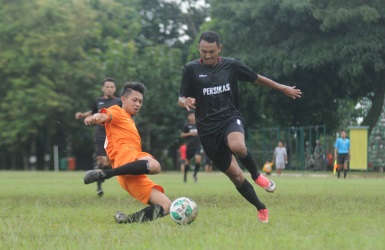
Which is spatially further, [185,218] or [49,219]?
[49,219]

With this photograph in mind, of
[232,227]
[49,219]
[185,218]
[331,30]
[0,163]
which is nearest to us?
[232,227]

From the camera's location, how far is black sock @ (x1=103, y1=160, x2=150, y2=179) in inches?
351

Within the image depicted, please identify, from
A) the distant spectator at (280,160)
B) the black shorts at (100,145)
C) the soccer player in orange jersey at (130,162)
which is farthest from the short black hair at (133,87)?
the distant spectator at (280,160)

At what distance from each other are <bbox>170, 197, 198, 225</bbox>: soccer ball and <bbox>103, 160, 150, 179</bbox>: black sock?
618 mm

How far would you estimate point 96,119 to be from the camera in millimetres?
8984

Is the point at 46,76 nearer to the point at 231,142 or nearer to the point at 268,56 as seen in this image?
the point at 268,56

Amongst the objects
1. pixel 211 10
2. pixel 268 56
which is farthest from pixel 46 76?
pixel 268 56

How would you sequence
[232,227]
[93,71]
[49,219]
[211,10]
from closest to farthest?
[232,227] → [49,219] → [211,10] → [93,71]

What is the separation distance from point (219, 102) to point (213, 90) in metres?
0.15

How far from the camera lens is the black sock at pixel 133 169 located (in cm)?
892

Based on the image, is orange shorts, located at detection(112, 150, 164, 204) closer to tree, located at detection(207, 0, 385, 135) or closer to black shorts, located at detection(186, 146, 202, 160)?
black shorts, located at detection(186, 146, 202, 160)

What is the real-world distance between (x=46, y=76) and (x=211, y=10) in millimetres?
14934

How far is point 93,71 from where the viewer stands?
5244 cm

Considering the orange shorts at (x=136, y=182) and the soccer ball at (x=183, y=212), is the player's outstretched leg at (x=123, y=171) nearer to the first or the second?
the orange shorts at (x=136, y=182)
